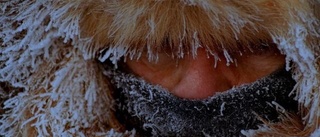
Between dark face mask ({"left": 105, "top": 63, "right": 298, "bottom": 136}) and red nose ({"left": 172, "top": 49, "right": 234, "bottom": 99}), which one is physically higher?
red nose ({"left": 172, "top": 49, "right": 234, "bottom": 99})

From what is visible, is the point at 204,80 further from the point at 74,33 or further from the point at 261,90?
the point at 74,33

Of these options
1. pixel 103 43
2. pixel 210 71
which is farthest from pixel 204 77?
pixel 103 43

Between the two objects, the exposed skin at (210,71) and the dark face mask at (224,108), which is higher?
the exposed skin at (210,71)

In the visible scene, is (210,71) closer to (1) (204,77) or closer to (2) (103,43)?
(1) (204,77)

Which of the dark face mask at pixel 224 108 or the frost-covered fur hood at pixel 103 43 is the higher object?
the frost-covered fur hood at pixel 103 43

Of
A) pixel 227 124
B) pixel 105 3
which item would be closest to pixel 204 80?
pixel 227 124

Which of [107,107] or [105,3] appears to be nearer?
[105,3]
